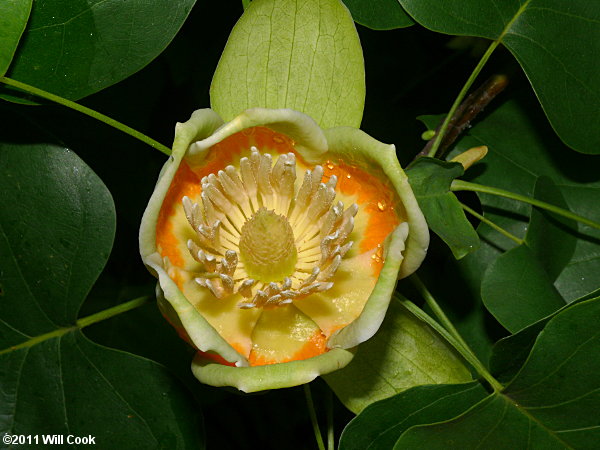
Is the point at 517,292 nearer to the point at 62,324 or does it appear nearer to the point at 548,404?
the point at 548,404

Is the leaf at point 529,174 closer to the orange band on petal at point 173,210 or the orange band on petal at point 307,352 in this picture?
the orange band on petal at point 307,352

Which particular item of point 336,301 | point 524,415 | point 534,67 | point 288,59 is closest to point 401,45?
point 534,67

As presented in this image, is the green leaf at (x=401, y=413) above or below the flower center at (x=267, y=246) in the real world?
below

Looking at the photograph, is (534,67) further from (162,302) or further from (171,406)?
(171,406)

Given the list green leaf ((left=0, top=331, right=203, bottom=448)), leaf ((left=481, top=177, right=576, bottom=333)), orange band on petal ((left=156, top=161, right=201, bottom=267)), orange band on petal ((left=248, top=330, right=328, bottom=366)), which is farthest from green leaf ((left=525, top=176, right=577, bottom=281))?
green leaf ((left=0, top=331, right=203, bottom=448))

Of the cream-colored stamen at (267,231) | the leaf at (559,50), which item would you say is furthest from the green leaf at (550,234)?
the cream-colored stamen at (267,231)

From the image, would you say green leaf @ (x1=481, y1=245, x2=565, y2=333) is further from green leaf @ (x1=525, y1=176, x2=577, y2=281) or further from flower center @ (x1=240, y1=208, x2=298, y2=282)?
flower center @ (x1=240, y1=208, x2=298, y2=282)
